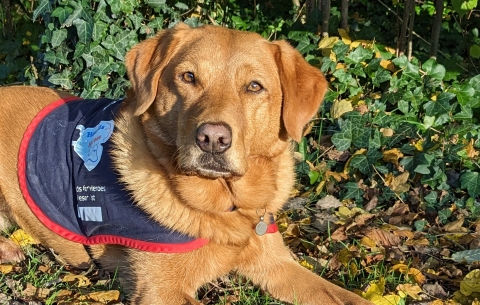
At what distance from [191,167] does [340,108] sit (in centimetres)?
272

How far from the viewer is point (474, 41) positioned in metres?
7.76

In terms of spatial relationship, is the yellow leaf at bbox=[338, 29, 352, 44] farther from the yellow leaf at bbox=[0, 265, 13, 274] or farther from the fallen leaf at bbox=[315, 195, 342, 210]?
the yellow leaf at bbox=[0, 265, 13, 274]

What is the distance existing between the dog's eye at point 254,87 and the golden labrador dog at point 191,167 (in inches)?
1.0

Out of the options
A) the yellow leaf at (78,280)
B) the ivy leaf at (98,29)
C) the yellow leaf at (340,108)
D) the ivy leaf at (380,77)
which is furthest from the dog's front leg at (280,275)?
the ivy leaf at (98,29)

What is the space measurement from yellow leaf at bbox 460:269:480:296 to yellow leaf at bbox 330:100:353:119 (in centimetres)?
224

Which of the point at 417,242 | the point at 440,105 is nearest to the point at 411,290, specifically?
the point at 417,242

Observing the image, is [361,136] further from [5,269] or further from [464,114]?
[5,269]

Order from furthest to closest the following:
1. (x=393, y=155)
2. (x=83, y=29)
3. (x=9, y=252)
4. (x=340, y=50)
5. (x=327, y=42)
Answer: (x=327, y=42)
(x=340, y=50)
(x=83, y=29)
(x=393, y=155)
(x=9, y=252)

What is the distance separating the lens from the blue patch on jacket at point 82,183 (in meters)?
3.91

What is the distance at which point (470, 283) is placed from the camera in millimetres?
3992

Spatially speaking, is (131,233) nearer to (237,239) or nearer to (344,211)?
(237,239)

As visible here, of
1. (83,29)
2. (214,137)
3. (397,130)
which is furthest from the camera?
(83,29)

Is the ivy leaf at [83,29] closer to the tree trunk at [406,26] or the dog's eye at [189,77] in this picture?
the dog's eye at [189,77]

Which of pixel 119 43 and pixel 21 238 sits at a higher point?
pixel 119 43
